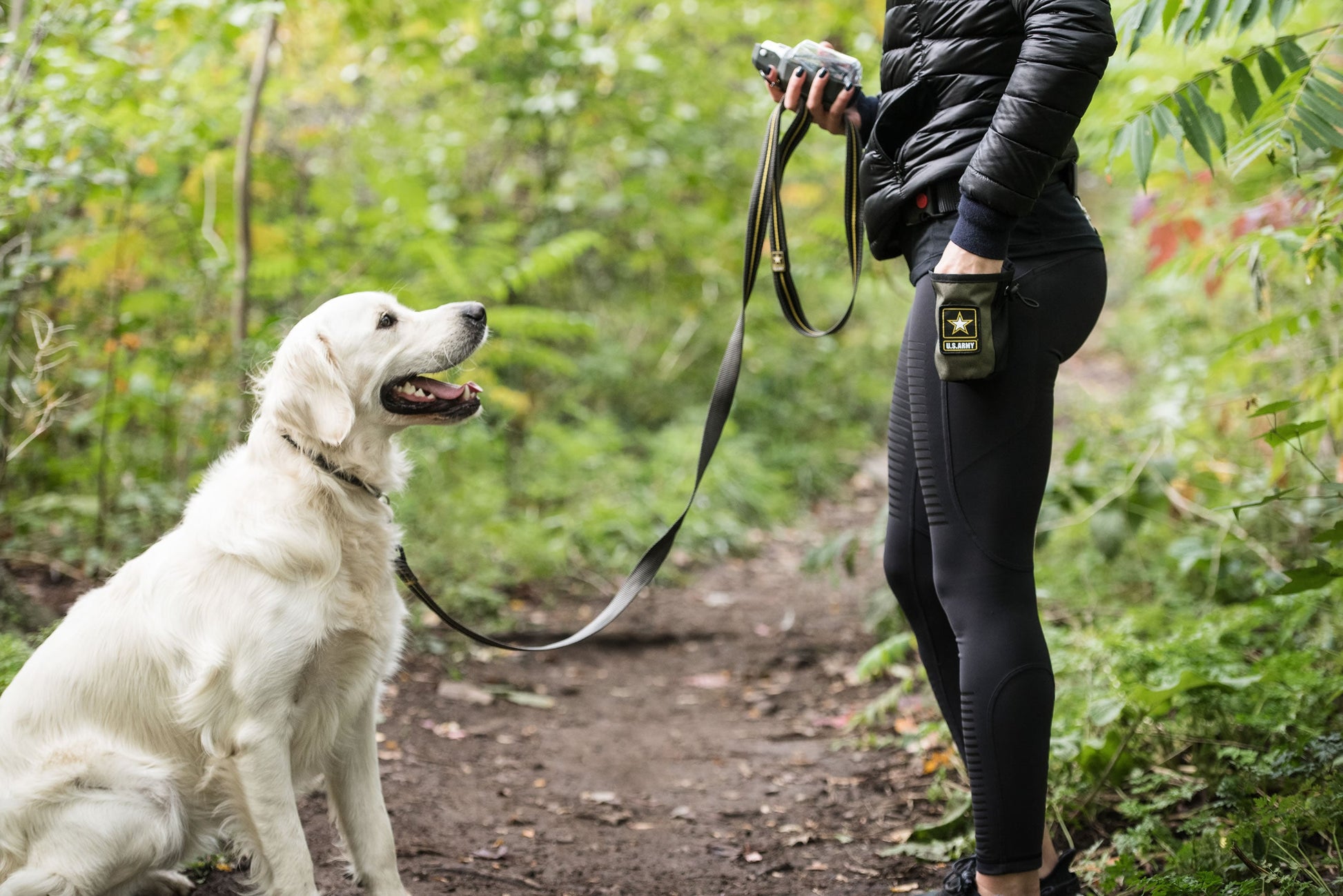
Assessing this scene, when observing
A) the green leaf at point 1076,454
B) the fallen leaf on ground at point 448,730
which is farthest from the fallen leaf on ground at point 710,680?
the green leaf at point 1076,454

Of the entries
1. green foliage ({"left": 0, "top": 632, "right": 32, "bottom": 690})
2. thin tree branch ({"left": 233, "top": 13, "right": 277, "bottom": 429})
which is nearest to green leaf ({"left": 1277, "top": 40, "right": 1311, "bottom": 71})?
green foliage ({"left": 0, "top": 632, "right": 32, "bottom": 690})

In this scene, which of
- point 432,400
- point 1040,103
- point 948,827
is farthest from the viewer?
point 948,827

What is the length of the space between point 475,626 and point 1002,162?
407cm

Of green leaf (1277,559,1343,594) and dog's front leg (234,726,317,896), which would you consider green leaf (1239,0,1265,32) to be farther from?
dog's front leg (234,726,317,896)

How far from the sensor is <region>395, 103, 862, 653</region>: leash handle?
2.53 meters

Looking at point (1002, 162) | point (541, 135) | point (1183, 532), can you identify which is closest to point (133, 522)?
point (541, 135)

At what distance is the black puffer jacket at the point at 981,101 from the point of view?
1785 mm

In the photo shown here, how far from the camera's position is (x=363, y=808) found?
253 centimetres

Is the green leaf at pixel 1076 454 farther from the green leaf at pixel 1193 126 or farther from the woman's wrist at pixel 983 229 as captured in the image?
the woman's wrist at pixel 983 229

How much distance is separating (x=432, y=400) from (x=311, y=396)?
35cm

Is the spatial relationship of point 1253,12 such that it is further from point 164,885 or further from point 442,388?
point 164,885

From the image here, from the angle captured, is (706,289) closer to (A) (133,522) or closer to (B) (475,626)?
(B) (475,626)

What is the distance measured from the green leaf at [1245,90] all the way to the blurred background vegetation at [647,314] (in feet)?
0.04

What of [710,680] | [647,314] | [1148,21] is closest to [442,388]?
[1148,21]
